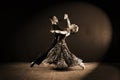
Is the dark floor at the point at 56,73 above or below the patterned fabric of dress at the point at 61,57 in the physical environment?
below

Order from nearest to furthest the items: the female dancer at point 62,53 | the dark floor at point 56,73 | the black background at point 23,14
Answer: the dark floor at point 56,73 → the female dancer at point 62,53 → the black background at point 23,14

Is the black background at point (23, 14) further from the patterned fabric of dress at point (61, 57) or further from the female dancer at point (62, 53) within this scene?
the patterned fabric of dress at point (61, 57)

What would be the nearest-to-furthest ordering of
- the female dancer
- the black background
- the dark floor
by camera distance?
the dark floor, the female dancer, the black background

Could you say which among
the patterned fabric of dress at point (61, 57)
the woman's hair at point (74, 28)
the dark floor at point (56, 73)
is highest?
the woman's hair at point (74, 28)

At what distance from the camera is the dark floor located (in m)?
8.28

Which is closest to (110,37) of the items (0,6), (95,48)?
(95,48)

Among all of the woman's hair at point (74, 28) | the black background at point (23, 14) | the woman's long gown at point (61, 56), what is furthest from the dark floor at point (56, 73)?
the woman's hair at point (74, 28)

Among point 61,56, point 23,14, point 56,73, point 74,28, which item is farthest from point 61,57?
point 23,14

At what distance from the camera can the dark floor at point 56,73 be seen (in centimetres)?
828

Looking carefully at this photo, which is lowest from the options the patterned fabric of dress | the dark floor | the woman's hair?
the dark floor

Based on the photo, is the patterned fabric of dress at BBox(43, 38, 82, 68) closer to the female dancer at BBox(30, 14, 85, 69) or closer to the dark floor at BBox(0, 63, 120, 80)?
the female dancer at BBox(30, 14, 85, 69)

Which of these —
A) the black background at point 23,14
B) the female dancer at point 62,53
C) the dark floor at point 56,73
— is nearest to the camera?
the dark floor at point 56,73

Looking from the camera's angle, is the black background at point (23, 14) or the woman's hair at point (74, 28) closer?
the woman's hair at point (74, 28)

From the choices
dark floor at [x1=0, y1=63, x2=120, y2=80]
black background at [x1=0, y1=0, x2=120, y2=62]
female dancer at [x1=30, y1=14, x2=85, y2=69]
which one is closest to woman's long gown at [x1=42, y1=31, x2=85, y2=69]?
female dancer at [x1=30, y1=14, x2=85, y2=69]
